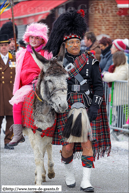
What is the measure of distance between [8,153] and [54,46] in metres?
2.84

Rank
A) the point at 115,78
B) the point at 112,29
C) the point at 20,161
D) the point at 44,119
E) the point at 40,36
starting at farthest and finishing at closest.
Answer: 1. the point at 112,29
2. the point at 115,78
3. the point at 20,161
4. the point at 40,36
5. the point at 44,119

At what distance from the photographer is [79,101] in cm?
479

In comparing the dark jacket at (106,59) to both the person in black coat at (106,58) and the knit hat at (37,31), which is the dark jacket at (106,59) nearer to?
the person in black coat at (106,58)

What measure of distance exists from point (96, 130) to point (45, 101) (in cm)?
79

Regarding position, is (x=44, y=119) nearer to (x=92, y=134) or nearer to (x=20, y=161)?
(x=92, y=134)

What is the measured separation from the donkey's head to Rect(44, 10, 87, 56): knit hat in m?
0.49

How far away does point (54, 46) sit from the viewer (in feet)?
16.3

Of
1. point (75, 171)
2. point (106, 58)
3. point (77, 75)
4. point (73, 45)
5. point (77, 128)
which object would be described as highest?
point (73, 45)

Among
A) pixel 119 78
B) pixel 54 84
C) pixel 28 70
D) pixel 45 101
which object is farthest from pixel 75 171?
pixel 119 78

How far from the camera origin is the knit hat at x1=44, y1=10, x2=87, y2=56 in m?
4.86

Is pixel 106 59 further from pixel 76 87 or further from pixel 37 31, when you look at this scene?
pixel 76 87

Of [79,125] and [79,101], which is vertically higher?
[79,101]

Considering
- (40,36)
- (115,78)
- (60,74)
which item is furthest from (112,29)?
(60,74)

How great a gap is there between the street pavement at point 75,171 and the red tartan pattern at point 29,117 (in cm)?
84
